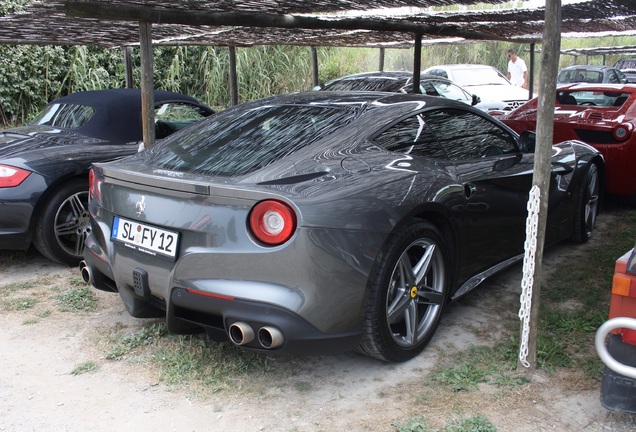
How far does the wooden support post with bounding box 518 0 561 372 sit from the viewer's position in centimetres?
296

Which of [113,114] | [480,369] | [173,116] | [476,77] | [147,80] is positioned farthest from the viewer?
[476,77]

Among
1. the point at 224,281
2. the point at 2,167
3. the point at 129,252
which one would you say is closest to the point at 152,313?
the point at 129,252

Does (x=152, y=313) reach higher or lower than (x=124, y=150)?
lower

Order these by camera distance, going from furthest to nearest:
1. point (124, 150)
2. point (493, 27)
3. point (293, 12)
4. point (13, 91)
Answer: point (13, 91), point (493, 27), point (293, 12), point (124, 150)

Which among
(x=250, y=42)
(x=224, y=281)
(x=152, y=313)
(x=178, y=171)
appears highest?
(x=250, y=42)

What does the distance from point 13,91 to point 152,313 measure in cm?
1008

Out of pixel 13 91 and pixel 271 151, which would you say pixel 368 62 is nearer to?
pixel 13 91

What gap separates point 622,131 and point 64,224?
201 inches

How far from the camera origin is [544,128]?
121 inches

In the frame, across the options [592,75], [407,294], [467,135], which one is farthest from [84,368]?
[592,75]

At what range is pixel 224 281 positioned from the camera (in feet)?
9.05

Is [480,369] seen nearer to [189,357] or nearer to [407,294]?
[407,294]

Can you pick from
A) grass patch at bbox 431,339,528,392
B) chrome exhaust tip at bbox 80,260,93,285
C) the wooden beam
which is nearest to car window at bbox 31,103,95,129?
the wooden beam

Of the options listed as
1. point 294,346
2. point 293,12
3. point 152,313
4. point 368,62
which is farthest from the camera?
point 368,62
